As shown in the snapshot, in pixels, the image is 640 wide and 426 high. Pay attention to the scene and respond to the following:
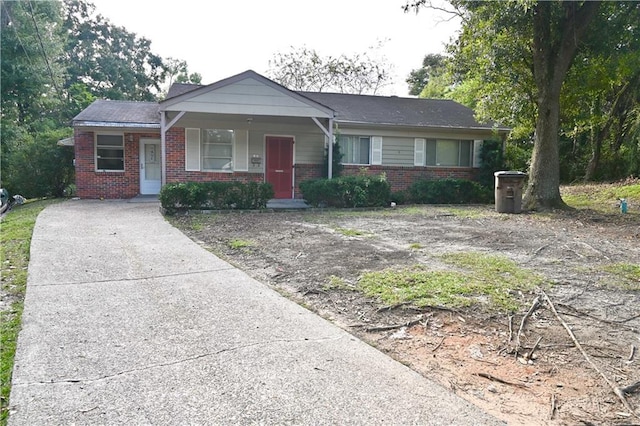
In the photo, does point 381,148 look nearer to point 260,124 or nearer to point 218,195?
point 260,124

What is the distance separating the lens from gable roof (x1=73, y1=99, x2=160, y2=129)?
15.1 meters

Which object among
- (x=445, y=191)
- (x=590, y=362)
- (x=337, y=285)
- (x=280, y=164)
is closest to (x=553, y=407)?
(x=590, y=362)

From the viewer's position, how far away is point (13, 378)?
2992 mm

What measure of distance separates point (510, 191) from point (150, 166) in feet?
38.8

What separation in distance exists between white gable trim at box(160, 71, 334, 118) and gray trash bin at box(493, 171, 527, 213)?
18.5 feet

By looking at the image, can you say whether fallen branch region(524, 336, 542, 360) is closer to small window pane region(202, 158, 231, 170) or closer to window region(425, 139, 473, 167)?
small window pane region(202, 158, 231, 170)

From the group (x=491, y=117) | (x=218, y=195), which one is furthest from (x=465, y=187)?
(x=218, y=195)

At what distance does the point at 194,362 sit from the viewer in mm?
3301

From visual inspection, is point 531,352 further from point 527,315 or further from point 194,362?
point 194,362

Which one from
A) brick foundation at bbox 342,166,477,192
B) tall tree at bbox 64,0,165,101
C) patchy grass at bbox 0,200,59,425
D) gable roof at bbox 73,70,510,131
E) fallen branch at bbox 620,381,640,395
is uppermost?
tall tree at bbox 64,0,165,101

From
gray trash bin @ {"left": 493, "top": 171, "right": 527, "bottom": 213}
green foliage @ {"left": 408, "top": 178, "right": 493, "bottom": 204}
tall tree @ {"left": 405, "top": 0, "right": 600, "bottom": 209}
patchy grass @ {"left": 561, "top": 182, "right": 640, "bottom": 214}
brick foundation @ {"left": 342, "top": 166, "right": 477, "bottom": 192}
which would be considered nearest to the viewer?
tall tree @ {"left": 405, "top": 0, "right": 600, "bottom": 209}

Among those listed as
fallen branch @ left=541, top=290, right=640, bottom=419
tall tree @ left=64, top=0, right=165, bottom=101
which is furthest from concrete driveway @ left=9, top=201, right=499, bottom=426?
tall tree @ left=64, top=0, right=165, bottom=101

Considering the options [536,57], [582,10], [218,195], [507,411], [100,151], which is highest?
[582,10]

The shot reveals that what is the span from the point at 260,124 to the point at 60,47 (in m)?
12.1
